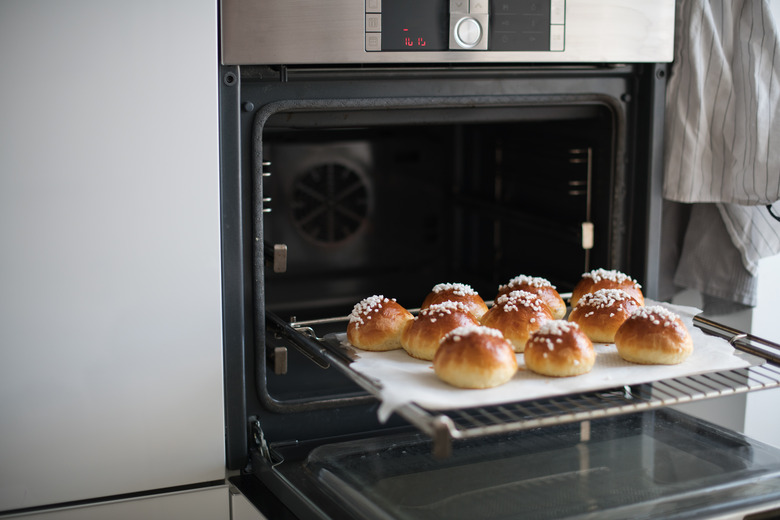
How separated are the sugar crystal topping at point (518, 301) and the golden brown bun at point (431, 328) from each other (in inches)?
2.8

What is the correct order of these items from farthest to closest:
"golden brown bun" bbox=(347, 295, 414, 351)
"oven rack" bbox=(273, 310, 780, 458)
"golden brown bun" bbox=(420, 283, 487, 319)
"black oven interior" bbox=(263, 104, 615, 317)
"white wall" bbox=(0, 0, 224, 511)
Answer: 1. "black oven interior" bbox=(263, 104, 615, 317)
2. "golden brown bun" bbox=(420, 283, 487, 319)
3. "golden brown bun" bbox=(347, 295, 414, 351)
4. "white wall" bbox=(0, 0, 224, 511)
5. "oven rack" bbox=(273, 310, 780, 458)

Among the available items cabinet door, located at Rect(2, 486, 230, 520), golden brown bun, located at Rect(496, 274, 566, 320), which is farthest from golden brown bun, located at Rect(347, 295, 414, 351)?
cabinet door, located at Rect(2, 486, 230, 520)

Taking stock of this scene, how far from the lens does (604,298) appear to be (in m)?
1.31

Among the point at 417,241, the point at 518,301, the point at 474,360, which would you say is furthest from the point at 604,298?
the point at 417,241

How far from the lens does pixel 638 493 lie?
1.14 m

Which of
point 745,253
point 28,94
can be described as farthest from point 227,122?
point 745,253

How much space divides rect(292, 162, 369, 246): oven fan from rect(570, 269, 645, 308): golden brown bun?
0.58m

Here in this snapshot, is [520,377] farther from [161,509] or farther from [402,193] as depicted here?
[402,193]

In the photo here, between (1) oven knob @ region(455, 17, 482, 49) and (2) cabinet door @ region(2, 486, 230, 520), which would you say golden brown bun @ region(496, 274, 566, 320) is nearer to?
(1) oven knob @ region(455, 17, 482, 49)

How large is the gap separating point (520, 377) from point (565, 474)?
178mm

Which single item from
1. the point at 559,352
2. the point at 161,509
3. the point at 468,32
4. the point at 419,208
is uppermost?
the point at 468,32

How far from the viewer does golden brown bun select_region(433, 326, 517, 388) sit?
1.07 m

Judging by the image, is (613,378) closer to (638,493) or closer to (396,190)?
(638,493)

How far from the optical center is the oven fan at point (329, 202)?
1818 mm
